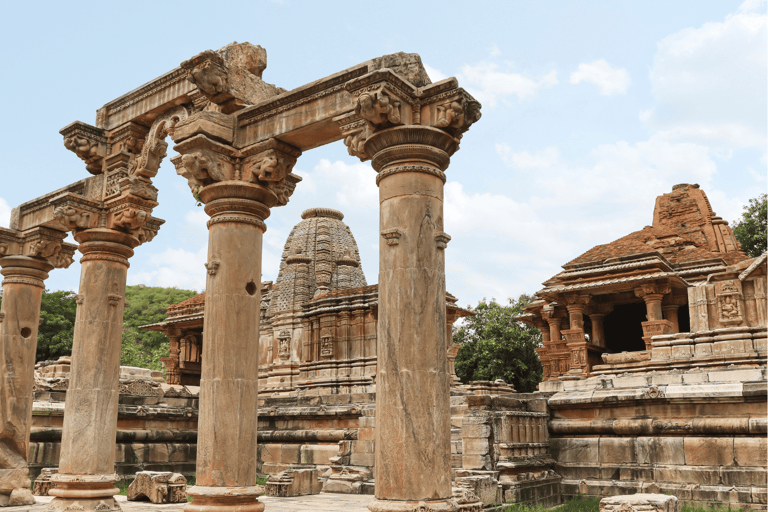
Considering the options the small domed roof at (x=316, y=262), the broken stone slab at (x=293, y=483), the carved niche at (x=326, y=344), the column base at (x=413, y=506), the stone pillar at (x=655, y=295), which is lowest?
the broken stone slab at (x=293, y=483)

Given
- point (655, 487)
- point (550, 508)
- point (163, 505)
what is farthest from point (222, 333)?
point (655, 487)

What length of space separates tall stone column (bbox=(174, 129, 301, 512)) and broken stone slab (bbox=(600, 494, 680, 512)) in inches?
146

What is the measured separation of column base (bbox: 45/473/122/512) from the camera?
8.31 metres

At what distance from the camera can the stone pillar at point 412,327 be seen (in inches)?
220

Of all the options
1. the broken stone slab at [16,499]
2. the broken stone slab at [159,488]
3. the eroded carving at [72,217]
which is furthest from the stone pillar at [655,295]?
the broken stone slab at [16,499]

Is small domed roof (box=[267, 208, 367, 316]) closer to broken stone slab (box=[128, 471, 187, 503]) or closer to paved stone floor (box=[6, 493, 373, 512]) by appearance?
broken stone slab (box=[128, 471, 187, 503])

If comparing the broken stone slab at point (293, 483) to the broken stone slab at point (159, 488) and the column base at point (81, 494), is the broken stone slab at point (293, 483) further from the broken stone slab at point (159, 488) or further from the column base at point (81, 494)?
the column base at point (81, 494)

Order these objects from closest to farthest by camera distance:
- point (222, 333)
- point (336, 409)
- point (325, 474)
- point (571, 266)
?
point (222, 333), point (325, 474), point (336, 409), point (571, 266)

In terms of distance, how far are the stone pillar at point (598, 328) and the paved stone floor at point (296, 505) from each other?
15712 millimetres

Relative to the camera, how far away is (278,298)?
24375 millimetres

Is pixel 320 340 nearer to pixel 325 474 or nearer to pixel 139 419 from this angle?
pixel 139 419

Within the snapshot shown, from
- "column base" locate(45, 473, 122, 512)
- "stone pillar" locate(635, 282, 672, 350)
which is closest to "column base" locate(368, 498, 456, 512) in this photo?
"column base" locate(45, 473, 122, 512)

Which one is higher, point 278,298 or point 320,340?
point 278,298

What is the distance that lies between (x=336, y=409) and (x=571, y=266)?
12.4m
